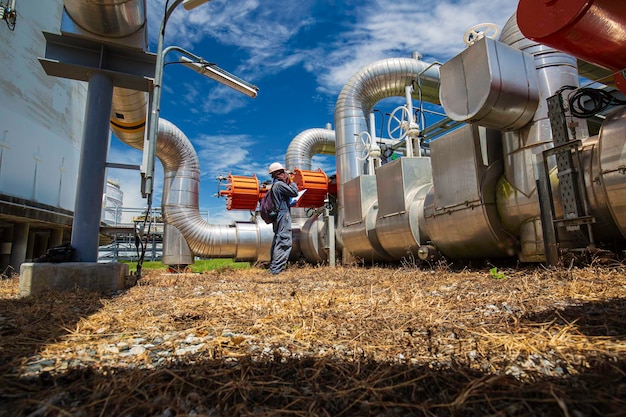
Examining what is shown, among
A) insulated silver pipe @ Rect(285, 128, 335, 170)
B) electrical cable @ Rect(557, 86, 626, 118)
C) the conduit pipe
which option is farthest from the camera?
insulated silver pipe @ Rect(285, 128, 335, 170)

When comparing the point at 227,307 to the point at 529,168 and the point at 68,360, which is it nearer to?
the point at 68,360

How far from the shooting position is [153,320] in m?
2.18

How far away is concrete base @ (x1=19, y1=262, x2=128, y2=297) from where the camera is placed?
3359 millimetres

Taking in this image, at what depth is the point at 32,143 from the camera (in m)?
6.11

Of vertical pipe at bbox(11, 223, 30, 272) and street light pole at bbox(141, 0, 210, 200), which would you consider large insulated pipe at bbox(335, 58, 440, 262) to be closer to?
street light pole at bbox(141, 0, 210, 200)

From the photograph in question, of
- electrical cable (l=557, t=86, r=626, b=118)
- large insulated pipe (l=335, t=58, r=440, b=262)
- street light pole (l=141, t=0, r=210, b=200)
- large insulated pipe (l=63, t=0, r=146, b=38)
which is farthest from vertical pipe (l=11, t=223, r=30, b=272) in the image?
electrical cable (l=557, t=86, r=626, b=118)

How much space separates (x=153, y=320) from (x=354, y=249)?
5.36 m

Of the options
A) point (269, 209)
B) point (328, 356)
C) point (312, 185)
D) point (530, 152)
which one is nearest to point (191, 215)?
point (312, 185)

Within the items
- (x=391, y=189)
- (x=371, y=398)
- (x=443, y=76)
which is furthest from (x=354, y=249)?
(x=371, y=398)

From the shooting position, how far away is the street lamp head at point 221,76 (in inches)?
202

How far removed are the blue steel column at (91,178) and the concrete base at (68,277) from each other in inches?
11.4

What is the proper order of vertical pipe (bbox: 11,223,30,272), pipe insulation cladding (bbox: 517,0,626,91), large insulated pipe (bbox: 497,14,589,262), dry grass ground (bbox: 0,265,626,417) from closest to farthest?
dry grass ground (bbox: 0,265,626,417), pipe insulation cladding (bbox: 517,0,626,91), large insulated pipe (bbox: 497,14,589,262), vertical pipe (bbox: 11,223,30,272)

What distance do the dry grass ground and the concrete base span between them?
812 millimetres

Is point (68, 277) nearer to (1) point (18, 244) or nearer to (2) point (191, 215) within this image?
(1) point (18, 244)
